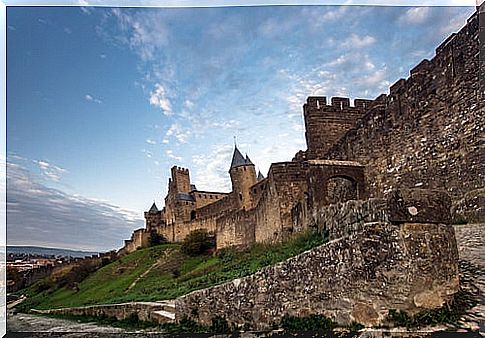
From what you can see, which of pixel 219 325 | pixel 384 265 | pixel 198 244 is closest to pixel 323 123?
pixel 219 325

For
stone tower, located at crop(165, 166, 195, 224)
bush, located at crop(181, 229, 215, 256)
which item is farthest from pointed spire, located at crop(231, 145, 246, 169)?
stone tower, located at crop(165, 166, 195, 224)

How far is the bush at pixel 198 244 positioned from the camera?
766 inches

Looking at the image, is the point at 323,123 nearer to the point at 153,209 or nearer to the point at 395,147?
the point at 395,147

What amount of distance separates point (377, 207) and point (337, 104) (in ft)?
28.2

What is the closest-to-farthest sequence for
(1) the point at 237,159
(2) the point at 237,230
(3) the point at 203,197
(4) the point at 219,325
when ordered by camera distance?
(4) the point at 219,325 < (2) the point at 237,230 < (1) the point at 237,159 < (3) the point at 203,197

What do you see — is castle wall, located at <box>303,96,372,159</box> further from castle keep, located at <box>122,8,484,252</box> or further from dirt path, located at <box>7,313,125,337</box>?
dirt path, located at <box>7,313,125,337</box>

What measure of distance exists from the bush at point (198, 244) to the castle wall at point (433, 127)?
12.2 meters

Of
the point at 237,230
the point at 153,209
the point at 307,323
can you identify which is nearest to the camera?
the point at 307,323

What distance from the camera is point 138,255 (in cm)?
2508

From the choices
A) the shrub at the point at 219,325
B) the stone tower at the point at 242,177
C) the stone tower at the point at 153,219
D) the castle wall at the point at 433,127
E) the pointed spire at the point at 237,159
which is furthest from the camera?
the stone tower at the point at 153,219

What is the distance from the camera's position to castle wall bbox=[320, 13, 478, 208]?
5516 millimetres

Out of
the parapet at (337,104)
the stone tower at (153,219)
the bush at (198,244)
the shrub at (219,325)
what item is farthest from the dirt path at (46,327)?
the stone tower at (153,219)

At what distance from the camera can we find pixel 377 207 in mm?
3037

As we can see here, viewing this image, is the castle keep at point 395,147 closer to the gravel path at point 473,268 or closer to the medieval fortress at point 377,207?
the medieval fortress at point 377,207
